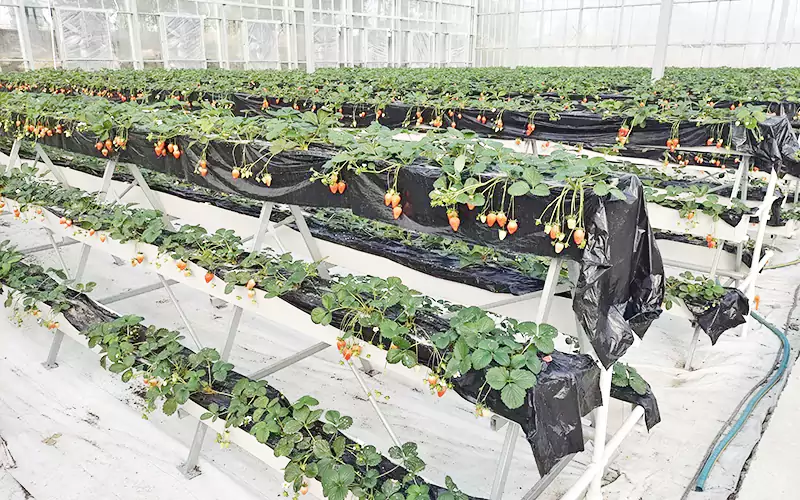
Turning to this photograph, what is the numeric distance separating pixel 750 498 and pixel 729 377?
1546mm

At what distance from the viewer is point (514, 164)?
71.7 inches

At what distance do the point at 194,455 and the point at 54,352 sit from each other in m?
1.40

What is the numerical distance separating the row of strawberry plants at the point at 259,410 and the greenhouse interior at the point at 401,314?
1 centimetres

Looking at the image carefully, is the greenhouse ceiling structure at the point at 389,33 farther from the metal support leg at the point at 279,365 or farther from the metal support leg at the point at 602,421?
the metal support leg at the point at 602,421

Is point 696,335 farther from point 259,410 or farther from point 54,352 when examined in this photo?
point 54,352

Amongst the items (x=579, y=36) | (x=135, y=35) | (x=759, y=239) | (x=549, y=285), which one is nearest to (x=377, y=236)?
(x=549, y=285)

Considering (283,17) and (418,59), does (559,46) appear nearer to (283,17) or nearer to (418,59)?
(418,59)

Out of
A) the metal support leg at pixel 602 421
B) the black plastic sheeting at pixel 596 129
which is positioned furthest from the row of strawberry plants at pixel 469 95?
the metal support leg at pixel 602 421

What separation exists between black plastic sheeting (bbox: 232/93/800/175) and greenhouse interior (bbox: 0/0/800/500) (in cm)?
2

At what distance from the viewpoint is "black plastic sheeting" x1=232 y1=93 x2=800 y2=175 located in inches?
133

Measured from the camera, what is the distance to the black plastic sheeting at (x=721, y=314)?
10.6 feet

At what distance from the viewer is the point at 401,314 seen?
76.6 inches

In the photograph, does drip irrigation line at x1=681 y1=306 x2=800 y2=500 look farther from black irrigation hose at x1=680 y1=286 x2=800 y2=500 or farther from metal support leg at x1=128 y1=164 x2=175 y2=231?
metal support leg at x1=128 y1=164 x2=175 y2=231

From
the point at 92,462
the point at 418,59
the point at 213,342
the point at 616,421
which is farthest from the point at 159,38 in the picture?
the point at 616,421
